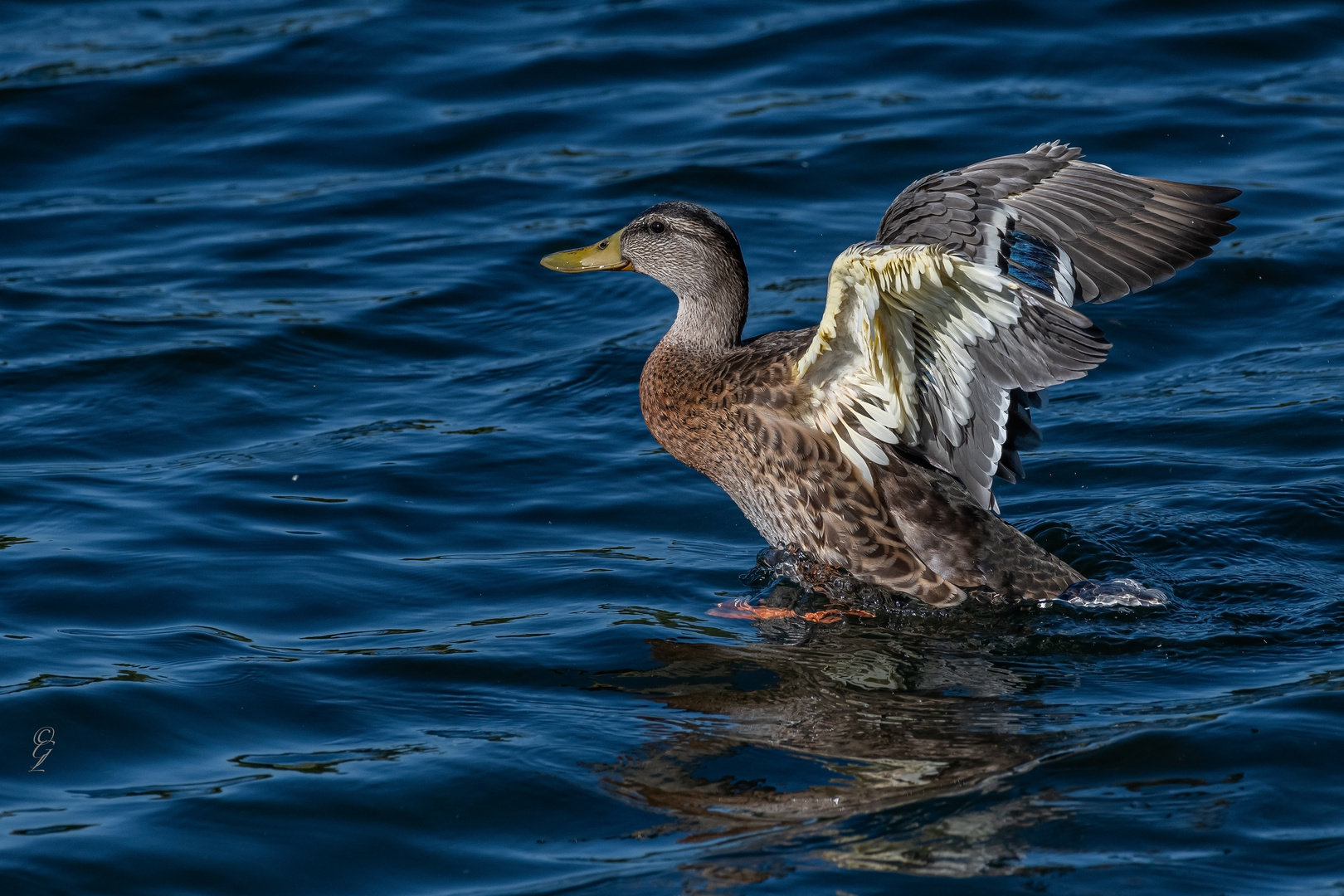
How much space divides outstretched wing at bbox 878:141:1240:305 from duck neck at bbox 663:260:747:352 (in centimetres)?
91

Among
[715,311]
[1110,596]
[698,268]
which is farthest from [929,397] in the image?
[698,268]

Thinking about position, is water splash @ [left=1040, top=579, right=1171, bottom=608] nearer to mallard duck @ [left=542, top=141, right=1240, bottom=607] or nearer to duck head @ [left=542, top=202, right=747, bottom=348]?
mallard duck @ [left=542, top=141, right=1240, bottom=607]

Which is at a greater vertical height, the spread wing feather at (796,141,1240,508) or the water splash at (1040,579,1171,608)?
the spread wing feather at (796,141,1240,508)

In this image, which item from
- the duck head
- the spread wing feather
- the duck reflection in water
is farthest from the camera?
the duck head

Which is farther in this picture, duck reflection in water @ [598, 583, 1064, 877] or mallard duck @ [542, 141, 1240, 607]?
mallard duck @ [542, 141, 1240, 607]

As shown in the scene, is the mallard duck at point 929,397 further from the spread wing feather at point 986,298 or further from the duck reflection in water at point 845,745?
the duck reflection in water at point 845,745

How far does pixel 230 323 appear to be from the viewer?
9.20 meters

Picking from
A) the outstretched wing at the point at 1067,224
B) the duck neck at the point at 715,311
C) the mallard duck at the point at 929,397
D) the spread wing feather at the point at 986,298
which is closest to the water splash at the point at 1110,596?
the mallard duck at the point at 929,397

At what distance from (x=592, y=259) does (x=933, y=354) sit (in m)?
2.19

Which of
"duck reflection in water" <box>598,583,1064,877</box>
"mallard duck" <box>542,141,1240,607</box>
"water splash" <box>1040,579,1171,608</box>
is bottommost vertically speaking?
"duck reflection in water" <box>598,583,1064,877</box>

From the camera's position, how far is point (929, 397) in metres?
5.87

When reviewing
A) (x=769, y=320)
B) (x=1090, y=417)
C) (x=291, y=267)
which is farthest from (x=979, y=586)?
(x=291, y=267)

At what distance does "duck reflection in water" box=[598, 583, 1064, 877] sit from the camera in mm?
4445

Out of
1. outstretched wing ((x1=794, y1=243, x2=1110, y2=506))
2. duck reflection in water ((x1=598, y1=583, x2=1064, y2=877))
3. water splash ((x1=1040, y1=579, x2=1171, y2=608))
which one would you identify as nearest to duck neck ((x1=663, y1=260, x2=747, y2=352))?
outstretched wing ((x1=794, y1=243, x2=1110, y2=506))
